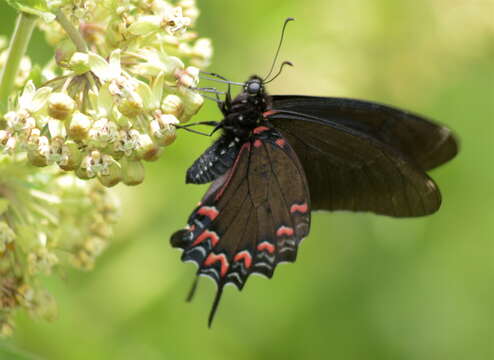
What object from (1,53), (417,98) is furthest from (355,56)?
(1,53)

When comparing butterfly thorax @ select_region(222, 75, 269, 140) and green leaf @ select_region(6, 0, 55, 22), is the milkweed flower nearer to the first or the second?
green leaf @ select_region(6, 0, 55, 22)

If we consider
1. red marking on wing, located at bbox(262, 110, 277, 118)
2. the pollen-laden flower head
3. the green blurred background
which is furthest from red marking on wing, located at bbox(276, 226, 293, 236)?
the green blurred background

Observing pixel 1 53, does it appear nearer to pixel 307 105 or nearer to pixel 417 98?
pixel 307 105

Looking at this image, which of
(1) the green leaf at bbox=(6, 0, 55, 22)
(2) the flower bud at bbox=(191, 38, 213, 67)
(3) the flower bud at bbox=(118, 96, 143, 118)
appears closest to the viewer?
(1) the green leaf at bbox=(6, 0, 55, 22)

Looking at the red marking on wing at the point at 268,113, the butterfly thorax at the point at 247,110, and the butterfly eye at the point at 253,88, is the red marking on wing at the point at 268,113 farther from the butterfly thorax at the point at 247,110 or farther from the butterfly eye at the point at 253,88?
the butterfly eye at the point at 253,88

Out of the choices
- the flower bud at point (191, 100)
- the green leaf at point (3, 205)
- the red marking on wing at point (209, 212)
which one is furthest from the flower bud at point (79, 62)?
the red marking on wing at point (209, 212)

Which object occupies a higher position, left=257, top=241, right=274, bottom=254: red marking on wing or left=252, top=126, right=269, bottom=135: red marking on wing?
left=252, top=126, right=269, bottom=135: red marking on wing
